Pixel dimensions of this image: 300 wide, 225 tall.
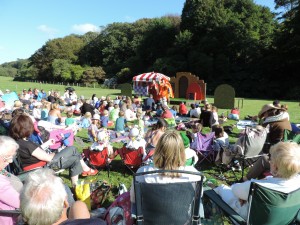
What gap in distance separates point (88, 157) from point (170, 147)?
3488 mm

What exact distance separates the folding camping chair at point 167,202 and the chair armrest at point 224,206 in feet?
1.31

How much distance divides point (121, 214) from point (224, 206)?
1.10 meters

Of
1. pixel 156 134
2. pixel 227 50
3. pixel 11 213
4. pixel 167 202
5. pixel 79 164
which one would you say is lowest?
pixel 79 164

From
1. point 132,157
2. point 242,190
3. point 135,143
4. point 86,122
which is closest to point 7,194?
point 242,190

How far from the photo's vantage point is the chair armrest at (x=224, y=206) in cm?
290

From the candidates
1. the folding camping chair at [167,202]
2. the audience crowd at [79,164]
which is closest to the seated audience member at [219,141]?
the audience crowd at [79,164]

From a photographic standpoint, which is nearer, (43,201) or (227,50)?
(43,201)

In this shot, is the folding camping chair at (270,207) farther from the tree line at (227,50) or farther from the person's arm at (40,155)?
the tree line at (227,50)

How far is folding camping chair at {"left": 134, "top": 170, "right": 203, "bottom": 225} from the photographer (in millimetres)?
2674

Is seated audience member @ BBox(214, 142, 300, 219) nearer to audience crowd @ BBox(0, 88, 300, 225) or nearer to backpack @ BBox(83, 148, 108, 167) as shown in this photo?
audience crowd @ BBox(0, 88, 300, 225)

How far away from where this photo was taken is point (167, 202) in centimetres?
269

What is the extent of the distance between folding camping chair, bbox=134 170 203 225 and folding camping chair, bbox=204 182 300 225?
49 cm

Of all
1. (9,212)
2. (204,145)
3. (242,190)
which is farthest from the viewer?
(204,145)

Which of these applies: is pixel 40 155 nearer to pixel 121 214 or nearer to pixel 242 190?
pixel 121 214
